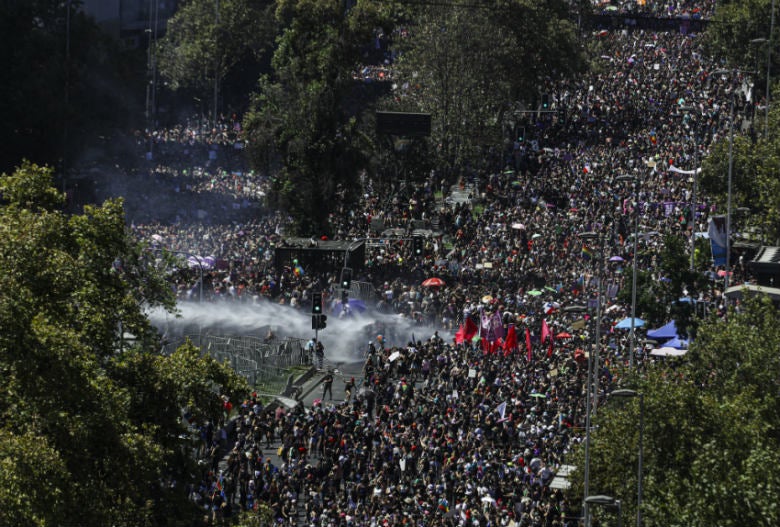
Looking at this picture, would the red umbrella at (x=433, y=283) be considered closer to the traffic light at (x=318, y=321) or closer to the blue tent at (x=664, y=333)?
the traffic light at (x=318, y=321)

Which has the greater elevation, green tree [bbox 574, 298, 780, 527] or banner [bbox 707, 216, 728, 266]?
banner [bbox 707, 216, 728, 266]

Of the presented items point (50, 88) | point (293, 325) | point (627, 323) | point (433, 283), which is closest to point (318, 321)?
point (293, 325)

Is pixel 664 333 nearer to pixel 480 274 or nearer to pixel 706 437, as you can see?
pixel 480 274

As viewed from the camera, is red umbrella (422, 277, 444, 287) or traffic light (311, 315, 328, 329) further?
red umbrella (422, 277, 444, 287)

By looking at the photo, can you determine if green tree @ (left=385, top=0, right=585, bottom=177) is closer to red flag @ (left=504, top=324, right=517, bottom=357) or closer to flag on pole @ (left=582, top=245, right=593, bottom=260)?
flag on pole @ (left=582, top=245, right=593, bottom=260)

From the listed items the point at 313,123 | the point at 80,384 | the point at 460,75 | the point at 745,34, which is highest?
the point at 745,34

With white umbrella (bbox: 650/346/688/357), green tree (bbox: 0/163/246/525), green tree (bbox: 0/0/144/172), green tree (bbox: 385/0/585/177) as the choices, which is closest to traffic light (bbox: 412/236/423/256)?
white umbrella (bbox: 650/346/688/357)

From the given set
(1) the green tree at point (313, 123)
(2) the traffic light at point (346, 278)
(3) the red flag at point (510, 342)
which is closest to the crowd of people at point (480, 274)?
(3) the red flag at point (510, 342)
